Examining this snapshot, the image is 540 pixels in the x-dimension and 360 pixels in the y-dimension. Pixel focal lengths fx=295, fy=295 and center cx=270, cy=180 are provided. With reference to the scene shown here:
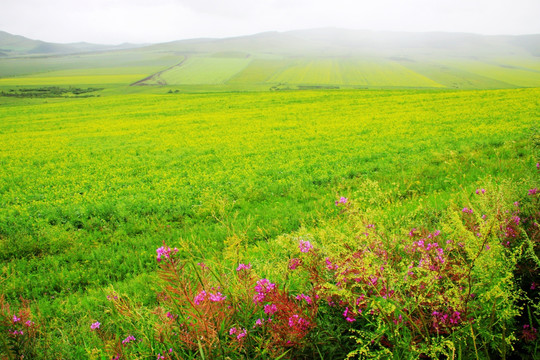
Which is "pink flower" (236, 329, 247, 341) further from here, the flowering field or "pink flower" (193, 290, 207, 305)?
"pink flower" (193, 290, 207, 305)

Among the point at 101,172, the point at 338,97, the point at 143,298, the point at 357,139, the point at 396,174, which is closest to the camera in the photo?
the point at 143,298

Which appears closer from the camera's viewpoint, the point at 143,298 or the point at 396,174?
the point at 143,298

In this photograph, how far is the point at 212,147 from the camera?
16.3m

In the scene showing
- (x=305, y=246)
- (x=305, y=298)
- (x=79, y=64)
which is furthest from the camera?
(x=79, y=64)

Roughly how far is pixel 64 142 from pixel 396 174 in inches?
825

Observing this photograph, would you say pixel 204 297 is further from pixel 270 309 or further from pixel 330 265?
pixel 330 265

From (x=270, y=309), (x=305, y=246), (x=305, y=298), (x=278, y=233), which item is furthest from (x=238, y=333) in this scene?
(x=278, y=233)

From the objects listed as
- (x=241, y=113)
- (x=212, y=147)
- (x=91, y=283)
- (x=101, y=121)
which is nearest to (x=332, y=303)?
(x=91, y=283)

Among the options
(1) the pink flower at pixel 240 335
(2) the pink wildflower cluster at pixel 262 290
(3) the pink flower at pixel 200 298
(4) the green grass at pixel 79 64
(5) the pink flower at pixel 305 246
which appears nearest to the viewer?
(1) the pink flower at pixel 240 335

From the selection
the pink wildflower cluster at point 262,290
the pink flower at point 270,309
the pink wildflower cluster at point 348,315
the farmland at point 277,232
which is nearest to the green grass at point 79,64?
the farmland at point 277,232

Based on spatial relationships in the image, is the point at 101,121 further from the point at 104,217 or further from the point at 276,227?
the point at 276,227

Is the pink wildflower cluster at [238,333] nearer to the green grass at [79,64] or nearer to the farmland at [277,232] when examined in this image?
the farmland at [277,232]

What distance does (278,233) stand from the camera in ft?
21.4

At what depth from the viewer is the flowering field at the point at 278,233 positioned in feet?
5.87
